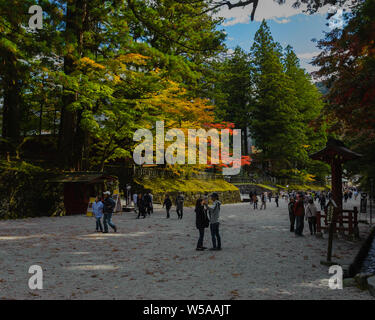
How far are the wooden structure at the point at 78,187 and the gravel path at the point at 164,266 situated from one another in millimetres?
7023

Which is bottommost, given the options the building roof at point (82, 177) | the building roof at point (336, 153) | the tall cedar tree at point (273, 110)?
the building roof at point (82, 177)

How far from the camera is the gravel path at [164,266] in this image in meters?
6.25

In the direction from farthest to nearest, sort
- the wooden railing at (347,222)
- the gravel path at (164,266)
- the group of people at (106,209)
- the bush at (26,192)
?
1. the bush at (26,192)
2. the group of people at (106,209)
3. the wooden railing at (347,222)
4. the gravel path at (164,266)

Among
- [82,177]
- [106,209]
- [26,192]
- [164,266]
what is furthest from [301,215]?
[26,192]

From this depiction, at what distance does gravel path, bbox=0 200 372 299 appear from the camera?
625 centimetres

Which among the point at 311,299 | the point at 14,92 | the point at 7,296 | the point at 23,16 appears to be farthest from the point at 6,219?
the point at 311,299

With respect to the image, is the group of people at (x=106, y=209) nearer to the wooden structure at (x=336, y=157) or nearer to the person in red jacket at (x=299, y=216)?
the person in red jacket at (x=299, y=216)

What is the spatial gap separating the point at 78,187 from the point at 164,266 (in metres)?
15.8

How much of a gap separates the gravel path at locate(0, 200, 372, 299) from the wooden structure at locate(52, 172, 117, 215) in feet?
23.0

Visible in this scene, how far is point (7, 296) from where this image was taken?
593 cm

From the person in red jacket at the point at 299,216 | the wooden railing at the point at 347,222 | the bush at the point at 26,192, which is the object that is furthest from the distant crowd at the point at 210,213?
the bush at the point at 26,192

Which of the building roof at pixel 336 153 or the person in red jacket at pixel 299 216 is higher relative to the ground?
the building roof at pixel 336 153

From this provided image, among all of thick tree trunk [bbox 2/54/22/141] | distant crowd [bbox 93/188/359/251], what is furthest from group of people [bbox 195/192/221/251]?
thick tree trunk [bbox 2/54/22/141]

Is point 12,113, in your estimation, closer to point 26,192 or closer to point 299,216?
point 26,192
